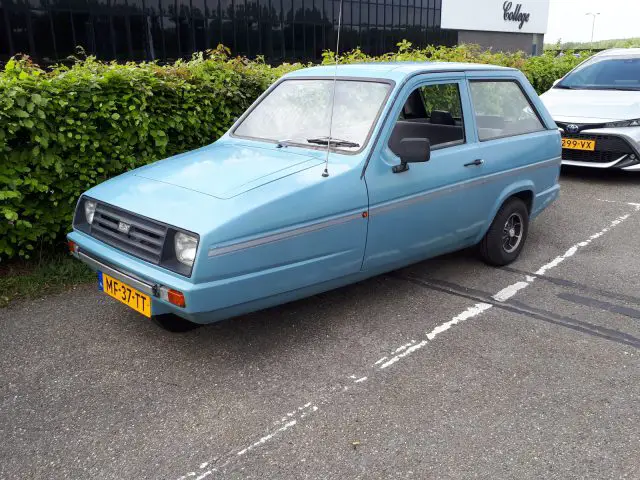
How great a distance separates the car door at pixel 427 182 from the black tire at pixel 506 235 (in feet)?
0.98

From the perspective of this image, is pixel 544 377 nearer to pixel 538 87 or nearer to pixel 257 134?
pixel 257 134

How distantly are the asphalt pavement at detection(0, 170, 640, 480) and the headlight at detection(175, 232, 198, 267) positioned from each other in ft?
2.50

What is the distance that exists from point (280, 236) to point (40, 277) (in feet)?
8.62

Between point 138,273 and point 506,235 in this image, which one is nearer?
point 138,273

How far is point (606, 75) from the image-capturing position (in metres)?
9.15

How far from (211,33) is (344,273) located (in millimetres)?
28239

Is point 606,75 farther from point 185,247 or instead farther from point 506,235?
point 185,247

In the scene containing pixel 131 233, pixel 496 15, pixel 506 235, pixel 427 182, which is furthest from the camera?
pixel 496 15

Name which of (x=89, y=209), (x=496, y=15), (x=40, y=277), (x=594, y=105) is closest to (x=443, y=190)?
(x=89, y=209)

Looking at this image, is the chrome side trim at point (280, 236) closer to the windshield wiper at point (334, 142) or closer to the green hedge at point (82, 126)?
the windshield wiper at point (334, 142)

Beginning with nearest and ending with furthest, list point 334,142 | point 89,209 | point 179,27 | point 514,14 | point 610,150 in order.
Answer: point 89,209
point 334,142
point 610,150
point 179,27
point 514,14

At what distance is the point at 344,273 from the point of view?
3719 mm

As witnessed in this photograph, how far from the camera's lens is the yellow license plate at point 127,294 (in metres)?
3.37

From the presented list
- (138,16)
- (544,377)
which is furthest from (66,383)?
(138,16)
